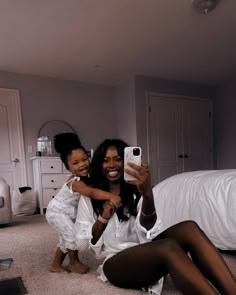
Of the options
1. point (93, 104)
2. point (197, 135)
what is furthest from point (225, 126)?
point (93, 104)

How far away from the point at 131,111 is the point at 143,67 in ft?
2.48

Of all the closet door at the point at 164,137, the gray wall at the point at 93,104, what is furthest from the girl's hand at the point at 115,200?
the closet door at the point at 164,137

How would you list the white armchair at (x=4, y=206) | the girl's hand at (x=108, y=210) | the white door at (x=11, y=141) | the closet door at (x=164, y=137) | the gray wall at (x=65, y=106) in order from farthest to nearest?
the closet door at (x=164, y=137), the gray wall at (x=65, y=106), the white door at (x=11, y=141), the white armchair at (x=4, y=206), the girl's hand at (x=108, y=210)

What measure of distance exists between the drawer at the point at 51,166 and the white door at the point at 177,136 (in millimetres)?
1523

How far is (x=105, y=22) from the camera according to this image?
8.76 ft

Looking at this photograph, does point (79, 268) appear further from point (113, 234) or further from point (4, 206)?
point (4, 206)

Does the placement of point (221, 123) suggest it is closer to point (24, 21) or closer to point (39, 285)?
point (24, 21)

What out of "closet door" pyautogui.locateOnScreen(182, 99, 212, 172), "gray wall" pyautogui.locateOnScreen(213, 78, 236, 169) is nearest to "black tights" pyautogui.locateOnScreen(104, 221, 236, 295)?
"closet door" pyautogui.locateOnScreen(182, 99, 212, 172)

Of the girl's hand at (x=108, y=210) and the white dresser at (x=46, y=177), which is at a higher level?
the girl's hand at (x=108, y=210)

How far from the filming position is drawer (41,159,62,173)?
3.77m

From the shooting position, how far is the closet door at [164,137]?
448cm

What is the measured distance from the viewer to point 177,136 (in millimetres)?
4750

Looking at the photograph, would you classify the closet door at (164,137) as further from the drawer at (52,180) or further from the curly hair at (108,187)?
the curly hair at (108,187)

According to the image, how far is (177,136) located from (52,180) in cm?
230
